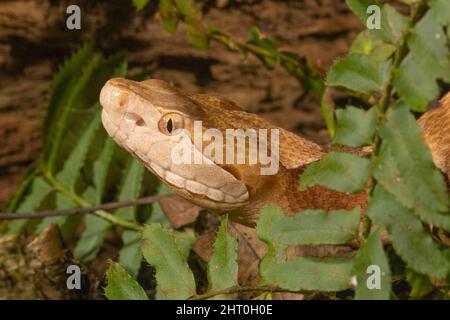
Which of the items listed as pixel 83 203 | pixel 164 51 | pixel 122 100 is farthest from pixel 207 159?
pixel 164 51

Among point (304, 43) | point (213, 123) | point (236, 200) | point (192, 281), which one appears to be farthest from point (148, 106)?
point (304, 43)

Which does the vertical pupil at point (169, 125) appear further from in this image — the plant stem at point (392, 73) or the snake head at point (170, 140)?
the plant stem at point (392, 73)

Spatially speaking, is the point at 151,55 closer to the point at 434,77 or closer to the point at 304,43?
the point at 304,43

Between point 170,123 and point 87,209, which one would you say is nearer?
point 170,123

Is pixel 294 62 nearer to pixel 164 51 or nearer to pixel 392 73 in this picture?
pixel 164 51

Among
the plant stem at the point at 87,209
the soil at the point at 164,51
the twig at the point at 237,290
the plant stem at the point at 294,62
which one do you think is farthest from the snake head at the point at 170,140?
the soil at the point at 164,51

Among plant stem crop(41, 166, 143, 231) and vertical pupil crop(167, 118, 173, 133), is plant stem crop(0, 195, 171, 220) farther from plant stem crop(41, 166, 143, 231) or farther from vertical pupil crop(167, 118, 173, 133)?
vertical pupil crop(167, 118, 173, 133)
